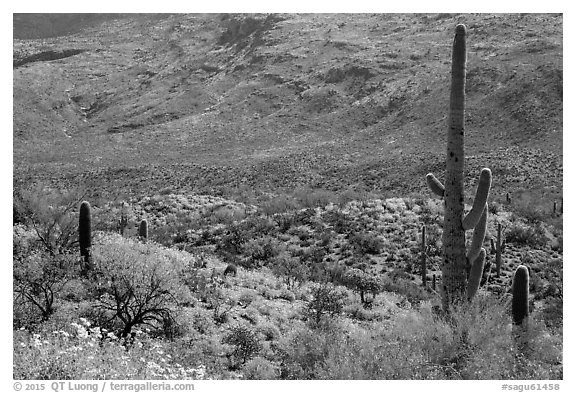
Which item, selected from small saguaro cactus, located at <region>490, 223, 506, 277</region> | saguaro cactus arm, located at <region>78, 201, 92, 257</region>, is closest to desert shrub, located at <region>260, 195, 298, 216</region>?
small saguaro cactus, located at <region>490, 223, 506, 277</region>

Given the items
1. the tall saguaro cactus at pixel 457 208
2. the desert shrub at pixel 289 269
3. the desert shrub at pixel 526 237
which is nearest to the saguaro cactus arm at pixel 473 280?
the tall saguaro cactus at pixel 457 208

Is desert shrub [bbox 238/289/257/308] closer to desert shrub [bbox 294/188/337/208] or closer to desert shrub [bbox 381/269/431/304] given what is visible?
desert shrub [bbox 381/269/431/304]

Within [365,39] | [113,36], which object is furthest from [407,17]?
[113,36]

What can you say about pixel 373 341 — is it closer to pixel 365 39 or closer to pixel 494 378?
pixel 494 378

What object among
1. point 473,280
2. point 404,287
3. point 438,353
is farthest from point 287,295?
point 438,353

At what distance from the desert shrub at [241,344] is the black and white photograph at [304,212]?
0.06 meters

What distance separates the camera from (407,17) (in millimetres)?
93250

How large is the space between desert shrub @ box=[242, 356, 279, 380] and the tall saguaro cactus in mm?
3529

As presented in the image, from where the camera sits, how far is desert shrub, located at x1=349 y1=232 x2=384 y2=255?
24125 millimetres

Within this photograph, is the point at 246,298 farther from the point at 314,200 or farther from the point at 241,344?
the point at 314,200

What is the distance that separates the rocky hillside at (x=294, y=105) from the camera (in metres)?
52.4

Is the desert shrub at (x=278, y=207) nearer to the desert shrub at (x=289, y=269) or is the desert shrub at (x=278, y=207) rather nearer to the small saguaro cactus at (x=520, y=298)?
the desert shrub at (x=289, y=269)

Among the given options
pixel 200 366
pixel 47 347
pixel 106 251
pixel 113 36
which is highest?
pixel 113 36
